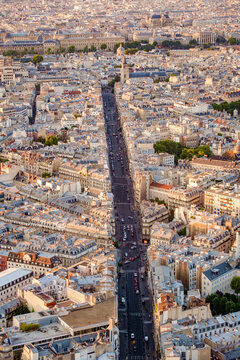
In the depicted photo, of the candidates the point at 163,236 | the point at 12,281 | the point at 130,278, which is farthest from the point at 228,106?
the point at 12,281

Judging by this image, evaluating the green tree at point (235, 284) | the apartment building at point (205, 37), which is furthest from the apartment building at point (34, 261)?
the apartment building at point (205, 37)

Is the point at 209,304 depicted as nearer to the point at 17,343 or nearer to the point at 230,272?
the point at 230,272

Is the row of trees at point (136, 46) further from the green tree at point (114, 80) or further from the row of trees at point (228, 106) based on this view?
the row of trees at point (228, 106)

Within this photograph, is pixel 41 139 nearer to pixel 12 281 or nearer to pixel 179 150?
pixel 179 150

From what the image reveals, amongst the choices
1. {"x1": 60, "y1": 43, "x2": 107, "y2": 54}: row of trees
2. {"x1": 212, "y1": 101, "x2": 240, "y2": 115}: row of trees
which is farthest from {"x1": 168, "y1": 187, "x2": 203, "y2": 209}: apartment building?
{"x1": 60, "y1": 43, "x2": 107, "y2": 54}: row of trees

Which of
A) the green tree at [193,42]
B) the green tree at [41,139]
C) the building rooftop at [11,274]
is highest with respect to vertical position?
the building rooftop at [11,274]

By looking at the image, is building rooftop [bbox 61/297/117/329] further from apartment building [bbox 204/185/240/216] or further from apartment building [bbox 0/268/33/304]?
apartment building [bbox 204/185/240/216]
